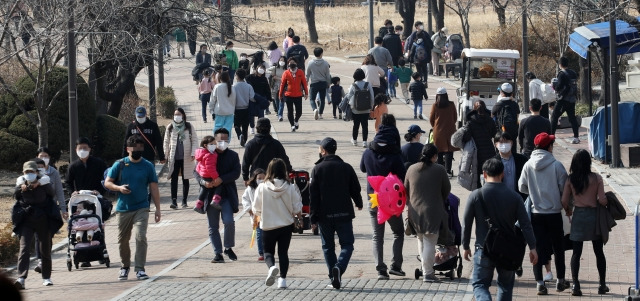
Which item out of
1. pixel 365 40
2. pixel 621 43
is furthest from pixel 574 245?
pixel 365 40

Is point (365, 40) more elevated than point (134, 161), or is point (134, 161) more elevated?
point (365, 40)

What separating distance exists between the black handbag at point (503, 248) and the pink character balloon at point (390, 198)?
92.0 inches

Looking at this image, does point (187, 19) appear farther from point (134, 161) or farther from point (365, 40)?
point (365, 40)

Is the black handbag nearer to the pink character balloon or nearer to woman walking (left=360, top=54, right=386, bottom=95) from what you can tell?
the pink character balloon

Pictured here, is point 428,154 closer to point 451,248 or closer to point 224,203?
point 451,248

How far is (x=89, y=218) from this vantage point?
12.7 metres

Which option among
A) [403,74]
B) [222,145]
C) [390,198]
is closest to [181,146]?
[222,145]

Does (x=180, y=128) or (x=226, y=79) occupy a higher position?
(x=226, y=79)

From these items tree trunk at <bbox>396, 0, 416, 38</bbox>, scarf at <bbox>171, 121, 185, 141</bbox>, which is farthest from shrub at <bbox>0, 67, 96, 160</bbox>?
tree trunk at <bbox>396, 0, 416, 38</bbox>

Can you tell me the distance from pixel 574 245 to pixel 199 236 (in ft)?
20.4

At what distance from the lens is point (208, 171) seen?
1266 centimetres

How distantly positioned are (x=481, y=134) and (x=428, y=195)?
127 inches

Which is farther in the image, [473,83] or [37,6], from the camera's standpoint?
[473,83]

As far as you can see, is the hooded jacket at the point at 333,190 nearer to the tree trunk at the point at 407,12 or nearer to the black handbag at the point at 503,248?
the black handbag at the point at 503,248
